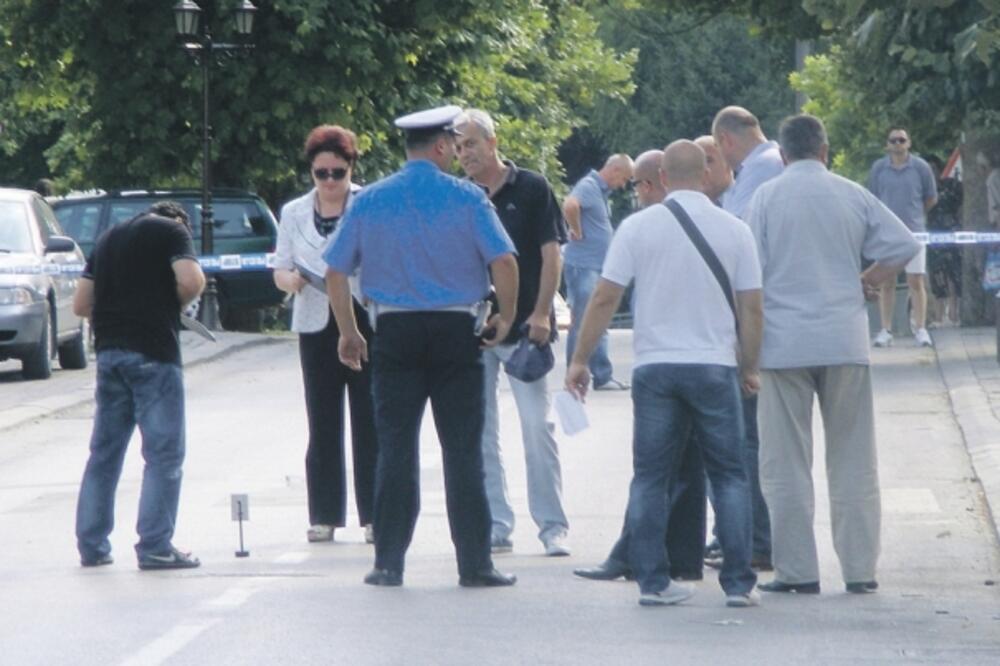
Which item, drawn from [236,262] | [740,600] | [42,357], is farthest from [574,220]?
[236,262]

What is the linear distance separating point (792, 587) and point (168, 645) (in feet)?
8.81

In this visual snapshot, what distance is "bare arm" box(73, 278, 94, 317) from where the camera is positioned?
1058cm

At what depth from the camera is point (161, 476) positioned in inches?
415

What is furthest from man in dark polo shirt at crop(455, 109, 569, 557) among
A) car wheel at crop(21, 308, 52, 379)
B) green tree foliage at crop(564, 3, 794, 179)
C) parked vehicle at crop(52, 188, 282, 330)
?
green tree foliage at crop(564, 3, 794, 179)

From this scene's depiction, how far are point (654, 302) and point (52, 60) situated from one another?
25699 mm

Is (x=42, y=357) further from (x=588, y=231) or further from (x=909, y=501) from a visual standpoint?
(x=909, y=501)

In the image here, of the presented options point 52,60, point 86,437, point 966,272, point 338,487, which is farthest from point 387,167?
point 338,487

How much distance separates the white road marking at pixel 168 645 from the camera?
26.5 ft

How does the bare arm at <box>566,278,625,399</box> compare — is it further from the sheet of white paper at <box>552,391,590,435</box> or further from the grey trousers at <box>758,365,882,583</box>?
the grey trousers at <box>758,365,882,583</box>

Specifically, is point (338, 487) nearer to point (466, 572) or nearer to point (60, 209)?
point (466, 572)

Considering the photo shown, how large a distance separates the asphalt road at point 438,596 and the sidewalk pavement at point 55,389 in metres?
3.26

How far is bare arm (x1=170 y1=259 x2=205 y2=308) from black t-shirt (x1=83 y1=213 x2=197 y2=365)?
0.10 ft

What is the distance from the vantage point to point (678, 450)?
366 inches

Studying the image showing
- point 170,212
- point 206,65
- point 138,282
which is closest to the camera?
point 138,282
